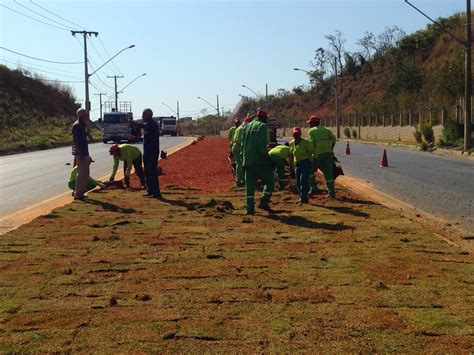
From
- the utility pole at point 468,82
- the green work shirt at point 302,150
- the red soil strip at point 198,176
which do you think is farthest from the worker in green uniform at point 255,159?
the utility pole at point 468,82

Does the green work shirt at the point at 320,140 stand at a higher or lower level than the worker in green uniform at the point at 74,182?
higher

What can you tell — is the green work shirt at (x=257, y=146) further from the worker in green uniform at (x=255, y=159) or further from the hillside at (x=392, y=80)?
the hillside at (x=392, y=80)

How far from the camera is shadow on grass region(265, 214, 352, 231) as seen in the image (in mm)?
8812

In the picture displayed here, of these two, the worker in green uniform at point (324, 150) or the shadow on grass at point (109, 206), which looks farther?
the worker in green uniform at point (324, 150)

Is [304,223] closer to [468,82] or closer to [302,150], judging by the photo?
[302,150]

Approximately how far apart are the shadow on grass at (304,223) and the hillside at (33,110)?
40132 millimetres

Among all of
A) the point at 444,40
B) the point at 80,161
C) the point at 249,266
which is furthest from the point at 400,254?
the point at 444,40

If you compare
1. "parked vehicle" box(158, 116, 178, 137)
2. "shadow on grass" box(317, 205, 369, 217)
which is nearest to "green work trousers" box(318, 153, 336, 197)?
"shadow on grass" box(317, 205, 369, 217)

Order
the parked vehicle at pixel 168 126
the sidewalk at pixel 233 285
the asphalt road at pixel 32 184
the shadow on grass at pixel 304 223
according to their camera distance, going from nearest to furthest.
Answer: the sidewalk at pixel 233 285
the shadow on grass at pixel 304 223
the asphalt road at pixel 32 184
the parked vehicle at pixel 168 126

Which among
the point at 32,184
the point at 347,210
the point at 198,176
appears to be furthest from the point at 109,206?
the point at 32,184

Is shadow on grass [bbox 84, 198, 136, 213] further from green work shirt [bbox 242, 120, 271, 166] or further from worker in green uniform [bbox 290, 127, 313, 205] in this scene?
worker in green uniform [bbox 290, 127, 313, 205]

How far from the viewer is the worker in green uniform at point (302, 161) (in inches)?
446

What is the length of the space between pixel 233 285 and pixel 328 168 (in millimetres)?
7019

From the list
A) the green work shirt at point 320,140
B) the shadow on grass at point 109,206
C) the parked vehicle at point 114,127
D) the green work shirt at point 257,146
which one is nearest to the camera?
the green work shirt at point 257,146
